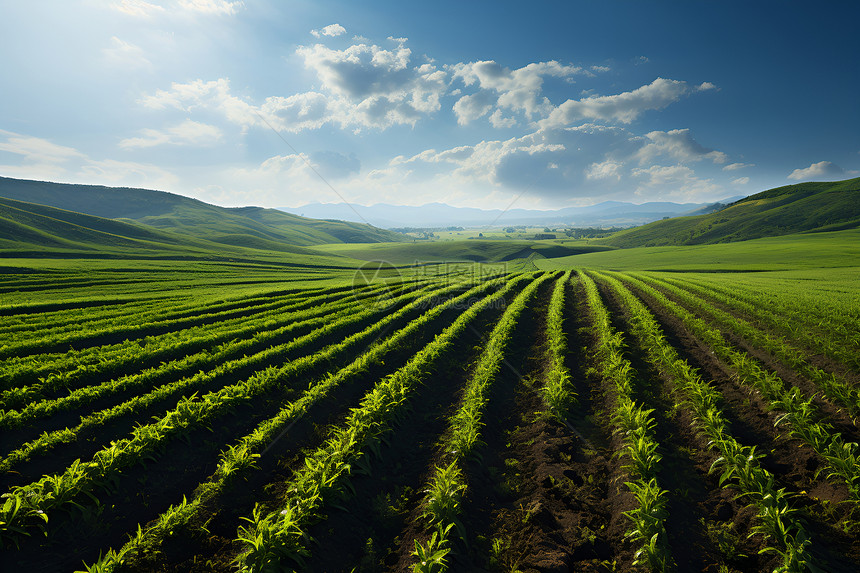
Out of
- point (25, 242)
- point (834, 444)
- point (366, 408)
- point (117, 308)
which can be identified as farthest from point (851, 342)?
point (25, 242)

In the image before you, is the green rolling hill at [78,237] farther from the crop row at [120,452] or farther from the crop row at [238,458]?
the crop row at [238,458]

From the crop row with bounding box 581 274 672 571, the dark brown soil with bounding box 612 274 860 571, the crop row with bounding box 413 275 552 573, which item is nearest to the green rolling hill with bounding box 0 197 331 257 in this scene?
the crop row with bounding box 413 275 552 573

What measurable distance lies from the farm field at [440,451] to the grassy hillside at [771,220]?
185m

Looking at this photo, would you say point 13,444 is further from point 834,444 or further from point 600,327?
point 600,327

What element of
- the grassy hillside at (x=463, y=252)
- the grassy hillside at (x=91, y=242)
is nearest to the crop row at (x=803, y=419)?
the grassy hillside at (x=91, y=242)

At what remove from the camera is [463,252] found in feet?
499

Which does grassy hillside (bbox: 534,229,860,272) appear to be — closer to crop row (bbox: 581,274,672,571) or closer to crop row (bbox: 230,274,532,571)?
crop row (bbox: 581,274,672,571)

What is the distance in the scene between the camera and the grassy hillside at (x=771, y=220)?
144 m

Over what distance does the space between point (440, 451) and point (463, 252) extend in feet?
477

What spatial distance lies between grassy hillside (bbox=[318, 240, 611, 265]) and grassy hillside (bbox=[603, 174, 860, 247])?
1924 inches

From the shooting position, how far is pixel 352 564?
601 centimetres

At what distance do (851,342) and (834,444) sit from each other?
405 inches

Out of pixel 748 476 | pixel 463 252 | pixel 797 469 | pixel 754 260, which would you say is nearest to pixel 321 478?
pixel 748 476

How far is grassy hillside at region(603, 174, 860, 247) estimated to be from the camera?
14350cm
